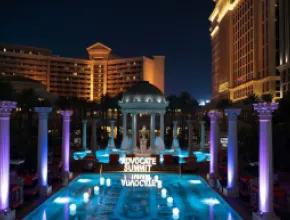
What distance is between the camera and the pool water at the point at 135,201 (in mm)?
20906

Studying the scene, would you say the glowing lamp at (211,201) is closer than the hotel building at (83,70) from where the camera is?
Yes

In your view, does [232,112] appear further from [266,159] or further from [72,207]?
[72,207]

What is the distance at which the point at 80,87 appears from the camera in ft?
513

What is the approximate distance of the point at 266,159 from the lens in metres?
17.7

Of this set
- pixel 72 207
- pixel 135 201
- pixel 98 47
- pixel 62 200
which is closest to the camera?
pixel 72 207

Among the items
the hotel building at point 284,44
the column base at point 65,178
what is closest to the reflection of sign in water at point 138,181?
the column base at point 65,178

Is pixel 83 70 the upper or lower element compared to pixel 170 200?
upper

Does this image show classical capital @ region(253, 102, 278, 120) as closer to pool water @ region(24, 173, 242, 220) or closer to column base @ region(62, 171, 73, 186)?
pool water @ region(24, 173, 242, 220)

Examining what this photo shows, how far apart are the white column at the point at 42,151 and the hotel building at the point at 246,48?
7243 centimetres

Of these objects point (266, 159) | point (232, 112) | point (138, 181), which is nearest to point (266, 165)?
point (266, 159)

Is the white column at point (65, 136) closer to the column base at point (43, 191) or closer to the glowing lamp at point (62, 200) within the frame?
the column base at point (43, 191)

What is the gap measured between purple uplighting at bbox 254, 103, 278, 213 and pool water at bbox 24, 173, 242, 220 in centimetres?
310

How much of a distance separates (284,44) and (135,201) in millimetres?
69133

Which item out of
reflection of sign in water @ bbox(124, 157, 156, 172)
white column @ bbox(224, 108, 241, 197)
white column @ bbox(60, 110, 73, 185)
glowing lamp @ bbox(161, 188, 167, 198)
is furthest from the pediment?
white column @ bbox(224, 108, 241, 197)
